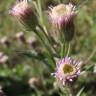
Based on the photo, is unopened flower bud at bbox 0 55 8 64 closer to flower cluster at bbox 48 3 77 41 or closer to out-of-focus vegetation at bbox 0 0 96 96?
out-of-focus vegetation at bbox 0 0 96 96

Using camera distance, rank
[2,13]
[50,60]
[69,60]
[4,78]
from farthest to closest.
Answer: [2,13] → [4,78] → [50,60] → [69,60]

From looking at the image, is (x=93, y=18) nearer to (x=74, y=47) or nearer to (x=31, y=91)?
(x=74, y=47)

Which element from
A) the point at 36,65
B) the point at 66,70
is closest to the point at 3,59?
the point at 36,65

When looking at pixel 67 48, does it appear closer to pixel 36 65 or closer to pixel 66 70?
pixel 66 70

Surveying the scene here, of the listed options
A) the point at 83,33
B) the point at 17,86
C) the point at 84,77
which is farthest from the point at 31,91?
the point at 83,33

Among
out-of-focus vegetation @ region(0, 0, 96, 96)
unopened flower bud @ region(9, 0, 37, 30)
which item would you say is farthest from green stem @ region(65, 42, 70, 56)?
out-of-focus vegetation @ region(0, 0, 96, 96)

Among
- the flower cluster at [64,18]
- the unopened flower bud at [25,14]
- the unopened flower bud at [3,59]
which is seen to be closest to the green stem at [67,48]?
the flower cluster at [64,18]

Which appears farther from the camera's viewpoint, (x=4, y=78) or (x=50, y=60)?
(x=4, y=78)
